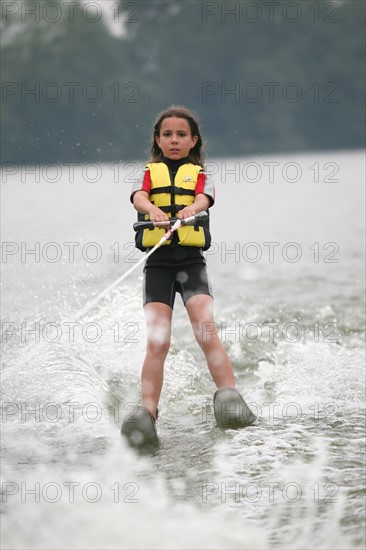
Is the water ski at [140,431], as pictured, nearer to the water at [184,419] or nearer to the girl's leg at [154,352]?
the water at [184,419]

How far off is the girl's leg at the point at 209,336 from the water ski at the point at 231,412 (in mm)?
155

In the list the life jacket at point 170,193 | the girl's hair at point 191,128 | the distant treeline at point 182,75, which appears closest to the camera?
the life jacket at point 170,193

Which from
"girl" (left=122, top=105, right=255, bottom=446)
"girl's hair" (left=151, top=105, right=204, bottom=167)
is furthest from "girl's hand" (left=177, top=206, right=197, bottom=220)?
"girl's hair" (left=151, top=105, right=204, bottom=167)

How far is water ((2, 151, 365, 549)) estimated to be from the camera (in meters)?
3.80

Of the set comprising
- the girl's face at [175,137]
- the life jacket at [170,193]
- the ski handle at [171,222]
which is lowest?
the ski handle at [171,222]

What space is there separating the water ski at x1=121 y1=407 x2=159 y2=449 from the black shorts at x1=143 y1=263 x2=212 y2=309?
0.71 meters

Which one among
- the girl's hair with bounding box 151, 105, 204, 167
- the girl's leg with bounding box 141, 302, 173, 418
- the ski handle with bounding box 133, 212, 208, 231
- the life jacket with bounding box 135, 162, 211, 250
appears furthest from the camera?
the girl's hair with bounding box 151, 105, 204, 167

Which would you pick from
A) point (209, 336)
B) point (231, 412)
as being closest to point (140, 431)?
point (231, 412)

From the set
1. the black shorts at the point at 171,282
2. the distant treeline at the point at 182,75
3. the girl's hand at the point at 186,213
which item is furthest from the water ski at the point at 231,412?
the distant treeline at the point at 182,75

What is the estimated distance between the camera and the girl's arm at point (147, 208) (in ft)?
17.1

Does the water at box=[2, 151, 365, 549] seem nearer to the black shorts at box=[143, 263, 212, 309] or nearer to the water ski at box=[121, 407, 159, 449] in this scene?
the water ski at box=[121, 407, 159, 449]

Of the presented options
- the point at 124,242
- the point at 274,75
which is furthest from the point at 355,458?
the point at 274,75

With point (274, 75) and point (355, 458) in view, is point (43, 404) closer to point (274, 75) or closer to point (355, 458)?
point (355, 458)

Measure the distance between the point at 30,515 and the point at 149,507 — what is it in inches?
19.0
